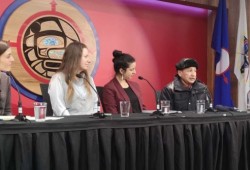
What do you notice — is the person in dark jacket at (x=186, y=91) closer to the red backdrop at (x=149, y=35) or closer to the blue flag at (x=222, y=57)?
the red backdrop at (x=149, y=35)

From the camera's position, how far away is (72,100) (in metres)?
2.62

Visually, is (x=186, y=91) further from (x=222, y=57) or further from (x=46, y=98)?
(x=222, y=57)

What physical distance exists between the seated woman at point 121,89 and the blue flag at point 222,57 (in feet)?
5.16

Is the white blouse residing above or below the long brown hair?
below

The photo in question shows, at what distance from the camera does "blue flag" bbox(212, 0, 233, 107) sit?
4285 millimetres

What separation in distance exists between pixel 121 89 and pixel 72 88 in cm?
57

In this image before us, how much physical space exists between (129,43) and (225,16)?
138 cm

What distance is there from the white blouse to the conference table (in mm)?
682

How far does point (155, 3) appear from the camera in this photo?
4.14m

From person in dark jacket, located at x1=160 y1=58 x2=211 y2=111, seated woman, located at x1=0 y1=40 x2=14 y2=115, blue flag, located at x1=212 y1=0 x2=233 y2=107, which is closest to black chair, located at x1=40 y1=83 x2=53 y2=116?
seated woman, located at x1=0 y1=40 x2=14 y2=115

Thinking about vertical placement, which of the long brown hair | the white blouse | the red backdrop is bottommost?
the white blouse

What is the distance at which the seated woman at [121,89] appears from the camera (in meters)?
2.96

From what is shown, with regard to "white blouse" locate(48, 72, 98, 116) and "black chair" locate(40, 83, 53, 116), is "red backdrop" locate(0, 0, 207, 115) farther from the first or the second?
"white blouse" locate(48, 72, 98, 116)

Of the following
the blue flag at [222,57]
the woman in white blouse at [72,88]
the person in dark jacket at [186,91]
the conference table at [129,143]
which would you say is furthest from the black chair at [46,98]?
the blue flag at [222,57]
